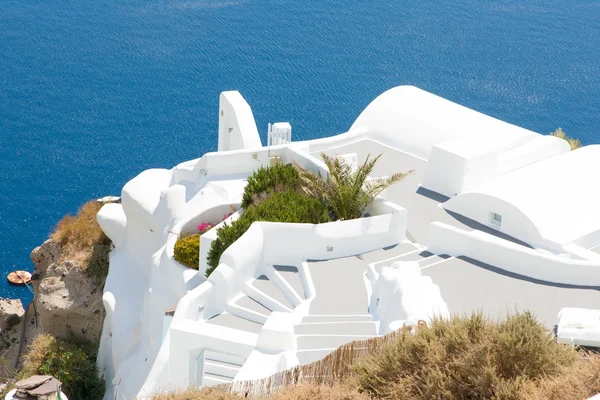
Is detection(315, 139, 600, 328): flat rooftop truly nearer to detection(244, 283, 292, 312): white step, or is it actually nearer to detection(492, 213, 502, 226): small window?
detection(492, 213, 502, 226): small window

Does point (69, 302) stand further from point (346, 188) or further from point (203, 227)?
point (346, 188)

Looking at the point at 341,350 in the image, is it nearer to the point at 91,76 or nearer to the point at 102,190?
the point at 102,190

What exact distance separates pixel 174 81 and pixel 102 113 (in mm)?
5283

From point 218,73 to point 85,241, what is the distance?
78.5 ft

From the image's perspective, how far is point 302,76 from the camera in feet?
174

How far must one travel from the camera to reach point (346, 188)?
23.2 meters

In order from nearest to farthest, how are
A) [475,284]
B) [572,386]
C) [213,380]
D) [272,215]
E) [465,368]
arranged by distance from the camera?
[572,386]
[465,368]
[213,380]
[475,284]
[272,215]

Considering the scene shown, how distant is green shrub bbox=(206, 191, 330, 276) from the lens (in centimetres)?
2189

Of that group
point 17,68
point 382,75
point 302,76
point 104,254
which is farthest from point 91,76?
point 104,254

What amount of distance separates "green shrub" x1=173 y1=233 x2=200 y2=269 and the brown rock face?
24.8 feet

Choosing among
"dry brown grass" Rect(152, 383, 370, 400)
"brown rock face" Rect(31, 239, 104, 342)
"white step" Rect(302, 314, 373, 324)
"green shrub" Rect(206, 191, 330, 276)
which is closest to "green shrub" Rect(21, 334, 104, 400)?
"brown rock face" Rect(31, 239, 104, 342)

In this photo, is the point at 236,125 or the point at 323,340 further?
the point at 236,125

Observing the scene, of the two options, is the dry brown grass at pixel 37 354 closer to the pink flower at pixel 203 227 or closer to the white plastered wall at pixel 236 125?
the pink flower at pixel 203 227

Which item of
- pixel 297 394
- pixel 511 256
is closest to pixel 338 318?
pixel 511 256
